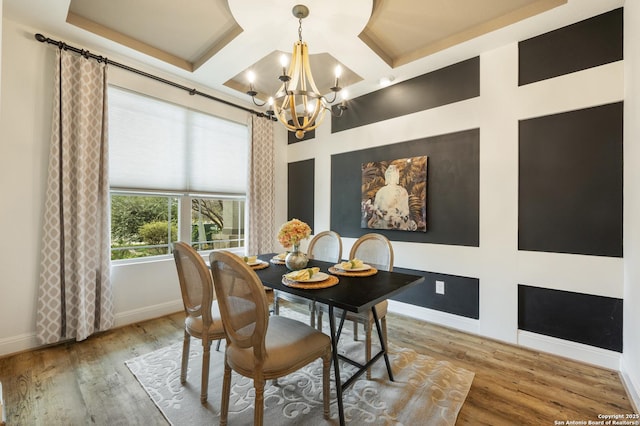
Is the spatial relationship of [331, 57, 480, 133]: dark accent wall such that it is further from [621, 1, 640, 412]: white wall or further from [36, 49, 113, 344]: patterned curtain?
[36, 49, 113, 344]: patterned curtain

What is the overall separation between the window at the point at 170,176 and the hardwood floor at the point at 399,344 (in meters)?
1.08

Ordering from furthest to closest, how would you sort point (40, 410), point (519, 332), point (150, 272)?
point (150, 272), point (519, 332), point (40, 410)

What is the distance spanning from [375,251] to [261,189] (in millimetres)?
2234

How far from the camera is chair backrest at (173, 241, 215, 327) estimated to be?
1.71m

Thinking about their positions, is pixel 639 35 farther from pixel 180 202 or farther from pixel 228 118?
pixel 180 202

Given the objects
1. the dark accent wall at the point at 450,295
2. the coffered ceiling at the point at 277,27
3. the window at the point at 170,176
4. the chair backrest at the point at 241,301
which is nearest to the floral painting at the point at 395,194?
the dark accent wall at the point at 450,295

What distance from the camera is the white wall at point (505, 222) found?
2240mm

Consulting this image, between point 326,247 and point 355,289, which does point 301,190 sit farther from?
point 355,289

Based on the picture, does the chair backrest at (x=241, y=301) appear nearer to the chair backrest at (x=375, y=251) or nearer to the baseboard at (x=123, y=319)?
the chair backrest at (x=375, y=251)

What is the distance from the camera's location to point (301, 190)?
14.6ft

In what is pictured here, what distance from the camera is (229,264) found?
4.44 feet

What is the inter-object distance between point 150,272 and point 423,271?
308 cm

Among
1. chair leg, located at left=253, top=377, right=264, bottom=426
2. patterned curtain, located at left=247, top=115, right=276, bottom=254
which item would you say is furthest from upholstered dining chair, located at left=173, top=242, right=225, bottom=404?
patterned curtain, located at left=247, top=115, right=276, bottom=254

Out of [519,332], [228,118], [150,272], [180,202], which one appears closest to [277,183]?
[228,118]
